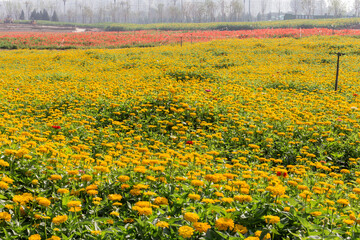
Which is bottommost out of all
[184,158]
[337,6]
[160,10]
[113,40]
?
[184,158]

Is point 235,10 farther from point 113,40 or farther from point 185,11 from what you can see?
point 113,40

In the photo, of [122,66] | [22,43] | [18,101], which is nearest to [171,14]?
[22,43]

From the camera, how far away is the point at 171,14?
379ft

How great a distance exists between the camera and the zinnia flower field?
260 centimetres

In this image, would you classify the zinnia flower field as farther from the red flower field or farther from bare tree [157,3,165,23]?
bare tree [157,3,165,23]

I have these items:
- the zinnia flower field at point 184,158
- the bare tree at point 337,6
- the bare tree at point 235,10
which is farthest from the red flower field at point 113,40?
the bare tree at point 235,10

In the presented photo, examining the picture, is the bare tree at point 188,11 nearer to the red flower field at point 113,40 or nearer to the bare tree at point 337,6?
the bare tree at point 337,6

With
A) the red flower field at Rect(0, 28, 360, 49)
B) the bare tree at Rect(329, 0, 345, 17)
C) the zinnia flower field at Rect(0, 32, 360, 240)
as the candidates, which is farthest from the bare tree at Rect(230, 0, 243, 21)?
the zinnia flower field at Rect(0, 32, 360, 240)

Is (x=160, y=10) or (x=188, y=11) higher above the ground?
(x=160, y=10)

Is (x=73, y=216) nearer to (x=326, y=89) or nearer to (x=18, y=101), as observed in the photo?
(x=18, y=101)

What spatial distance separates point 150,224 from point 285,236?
1.12 metres

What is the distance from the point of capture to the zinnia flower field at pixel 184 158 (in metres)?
2.60

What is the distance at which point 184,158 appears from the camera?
152 inches

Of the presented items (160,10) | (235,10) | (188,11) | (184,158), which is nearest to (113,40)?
(184,158)
